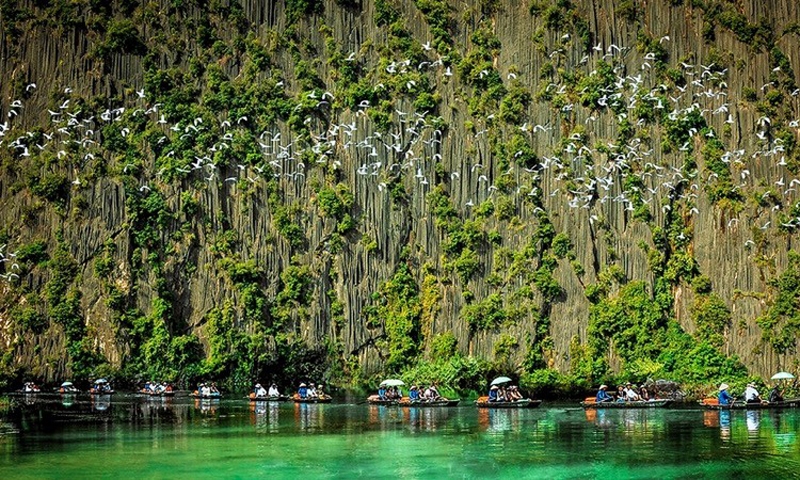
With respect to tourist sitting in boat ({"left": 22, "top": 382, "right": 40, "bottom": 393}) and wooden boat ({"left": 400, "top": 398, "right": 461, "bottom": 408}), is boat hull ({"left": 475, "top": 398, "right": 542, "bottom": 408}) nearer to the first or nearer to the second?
wooden boat ({"left": 400, "top": 398, "right": 461, "bottom": 408})

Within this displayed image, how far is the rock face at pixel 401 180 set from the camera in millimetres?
61438

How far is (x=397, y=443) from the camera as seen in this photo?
3706 cm

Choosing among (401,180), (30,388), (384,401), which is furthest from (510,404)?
(30,388)

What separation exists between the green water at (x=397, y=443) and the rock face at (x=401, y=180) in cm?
1337

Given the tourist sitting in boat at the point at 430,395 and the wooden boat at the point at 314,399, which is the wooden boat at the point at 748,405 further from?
the wooden boat at the point at 314,399

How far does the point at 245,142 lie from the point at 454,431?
108 ft

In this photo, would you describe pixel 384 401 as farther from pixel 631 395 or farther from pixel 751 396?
pixel 751 396

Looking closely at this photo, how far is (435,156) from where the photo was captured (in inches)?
2616

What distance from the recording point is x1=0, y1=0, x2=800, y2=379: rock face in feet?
202

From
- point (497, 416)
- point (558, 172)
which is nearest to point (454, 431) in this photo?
point (497, 416)

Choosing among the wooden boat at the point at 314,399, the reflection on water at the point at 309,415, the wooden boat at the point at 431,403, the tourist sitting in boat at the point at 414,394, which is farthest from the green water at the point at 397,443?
the wooden boat at the point at 314,399

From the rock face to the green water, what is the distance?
43.9 ft

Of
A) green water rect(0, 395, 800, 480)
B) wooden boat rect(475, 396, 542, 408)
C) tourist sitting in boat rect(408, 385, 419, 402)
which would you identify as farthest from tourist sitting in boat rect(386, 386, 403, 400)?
wooden boat rect(475, 396, 542, 408)

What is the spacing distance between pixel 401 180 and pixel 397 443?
31.2m
